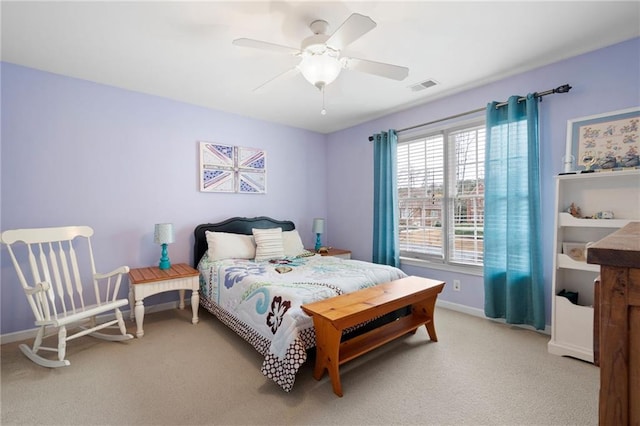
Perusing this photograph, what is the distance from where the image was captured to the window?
11.1 feet

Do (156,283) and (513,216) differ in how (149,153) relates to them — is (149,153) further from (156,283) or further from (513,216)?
(513,216)

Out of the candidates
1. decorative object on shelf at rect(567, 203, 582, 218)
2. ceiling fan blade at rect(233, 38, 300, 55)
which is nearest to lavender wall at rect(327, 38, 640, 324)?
decorative object on shelf at rect(567, 203, 582, 218)

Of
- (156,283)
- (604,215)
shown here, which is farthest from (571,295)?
(156,283)

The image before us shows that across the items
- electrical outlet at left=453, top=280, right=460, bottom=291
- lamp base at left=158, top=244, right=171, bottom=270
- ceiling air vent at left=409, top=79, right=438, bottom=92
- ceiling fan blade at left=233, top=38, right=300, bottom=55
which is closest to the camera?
ceiling fan blade at left=233, top=38, right=300, bottom=55

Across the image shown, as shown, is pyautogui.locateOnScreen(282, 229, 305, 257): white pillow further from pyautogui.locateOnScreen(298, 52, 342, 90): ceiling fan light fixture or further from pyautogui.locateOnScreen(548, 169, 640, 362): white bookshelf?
pyautogui.locateOnScreen(548, 169, 640, 362): white bookshelf

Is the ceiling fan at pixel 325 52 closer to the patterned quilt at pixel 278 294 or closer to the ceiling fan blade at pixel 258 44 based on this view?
the ceiling fan blade at pixel 258 44

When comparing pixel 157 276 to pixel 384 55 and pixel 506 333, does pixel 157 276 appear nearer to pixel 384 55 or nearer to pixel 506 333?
pixel 384 55

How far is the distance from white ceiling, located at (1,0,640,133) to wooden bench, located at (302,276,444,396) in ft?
6.60

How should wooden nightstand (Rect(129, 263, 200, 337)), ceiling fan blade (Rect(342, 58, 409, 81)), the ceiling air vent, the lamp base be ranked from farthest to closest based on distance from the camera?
the lamp base < the ceiling air vent < wooden nightstand (Rect(129, 263, 200, 337)) < ceiling fan blade (Rect(342, 58, 409, 81))

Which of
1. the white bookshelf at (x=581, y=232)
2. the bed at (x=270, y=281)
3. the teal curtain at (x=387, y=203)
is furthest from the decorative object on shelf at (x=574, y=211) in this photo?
the teal curtain at (x=387, y=203)

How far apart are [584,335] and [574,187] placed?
1200mm

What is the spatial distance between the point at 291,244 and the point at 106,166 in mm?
2274

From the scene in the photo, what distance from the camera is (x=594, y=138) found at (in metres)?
2.43

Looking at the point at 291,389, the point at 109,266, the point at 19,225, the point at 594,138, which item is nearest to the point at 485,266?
the point at 594,138
